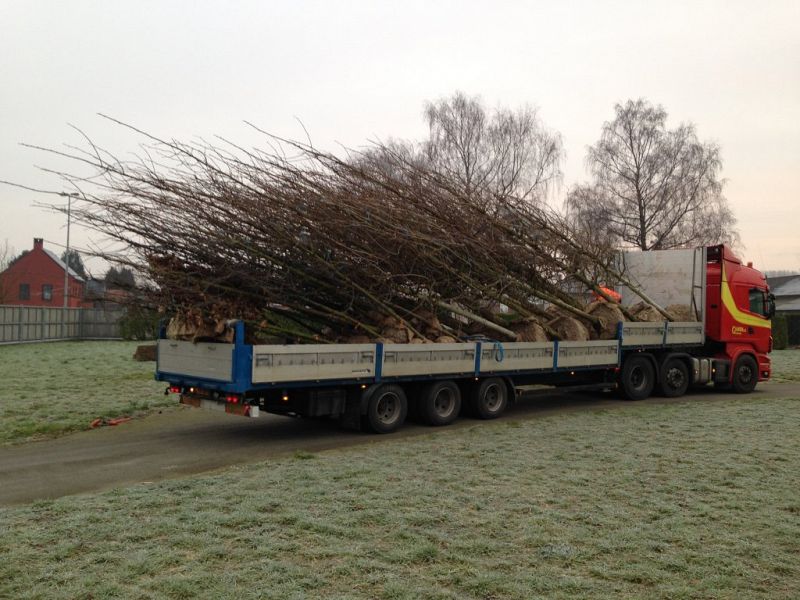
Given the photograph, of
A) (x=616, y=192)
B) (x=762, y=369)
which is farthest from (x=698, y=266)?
(x=616, y=192)

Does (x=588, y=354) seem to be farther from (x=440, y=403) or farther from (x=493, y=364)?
(x=440, y=403)

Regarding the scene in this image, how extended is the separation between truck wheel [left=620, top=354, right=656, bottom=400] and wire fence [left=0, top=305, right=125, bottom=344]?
22.2 m

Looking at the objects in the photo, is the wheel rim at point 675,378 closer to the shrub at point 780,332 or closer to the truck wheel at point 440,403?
the truck wheel at point 440,403

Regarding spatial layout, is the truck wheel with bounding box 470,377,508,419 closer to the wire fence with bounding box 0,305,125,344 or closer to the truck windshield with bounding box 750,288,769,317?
the truck windshield with bounding box 750,288,769,317

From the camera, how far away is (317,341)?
1018 cm

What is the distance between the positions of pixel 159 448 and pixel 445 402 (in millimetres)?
4130

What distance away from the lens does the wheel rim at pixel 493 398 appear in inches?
450

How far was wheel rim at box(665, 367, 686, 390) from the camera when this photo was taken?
1460cm

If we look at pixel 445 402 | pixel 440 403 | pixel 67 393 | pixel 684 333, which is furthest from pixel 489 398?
pixel 67 393

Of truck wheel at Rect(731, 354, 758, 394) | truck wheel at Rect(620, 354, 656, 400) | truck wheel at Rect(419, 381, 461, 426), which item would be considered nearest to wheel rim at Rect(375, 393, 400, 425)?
truck wheel at Rect(419, 381, 461, 426)

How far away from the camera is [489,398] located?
11508 mm

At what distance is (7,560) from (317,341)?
227 inches

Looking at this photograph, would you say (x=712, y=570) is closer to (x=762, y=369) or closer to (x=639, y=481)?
(x=639, y=481)

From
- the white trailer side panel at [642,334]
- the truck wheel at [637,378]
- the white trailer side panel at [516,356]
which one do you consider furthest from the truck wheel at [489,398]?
the truck wheel at [637,378]
